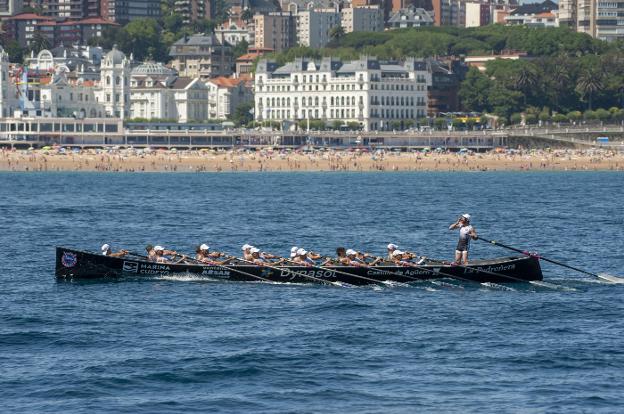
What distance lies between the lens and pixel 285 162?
18100cm

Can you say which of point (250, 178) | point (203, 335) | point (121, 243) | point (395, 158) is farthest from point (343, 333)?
point (395, 158)

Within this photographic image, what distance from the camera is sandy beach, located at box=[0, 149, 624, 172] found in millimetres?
176625

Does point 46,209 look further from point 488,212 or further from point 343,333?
point 343,333

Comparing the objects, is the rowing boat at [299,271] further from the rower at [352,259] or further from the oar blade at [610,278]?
the oar blade at [610,278]

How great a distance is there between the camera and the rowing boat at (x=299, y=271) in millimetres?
55594

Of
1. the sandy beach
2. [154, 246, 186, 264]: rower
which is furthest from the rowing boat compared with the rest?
the sandy beach

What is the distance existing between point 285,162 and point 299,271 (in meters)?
125

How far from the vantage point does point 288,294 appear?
179ft

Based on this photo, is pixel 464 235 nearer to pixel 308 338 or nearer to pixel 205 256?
pixel 205 256

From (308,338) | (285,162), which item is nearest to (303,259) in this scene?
(308,338)

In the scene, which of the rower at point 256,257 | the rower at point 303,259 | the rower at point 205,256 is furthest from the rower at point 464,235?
the rower at point 205,256

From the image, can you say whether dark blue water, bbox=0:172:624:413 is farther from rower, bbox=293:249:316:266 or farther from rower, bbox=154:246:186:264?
rower, bbox=293:249:316:266

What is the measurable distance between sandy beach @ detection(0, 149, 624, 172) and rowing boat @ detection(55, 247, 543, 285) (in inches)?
4627

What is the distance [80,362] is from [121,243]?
34.4 m
